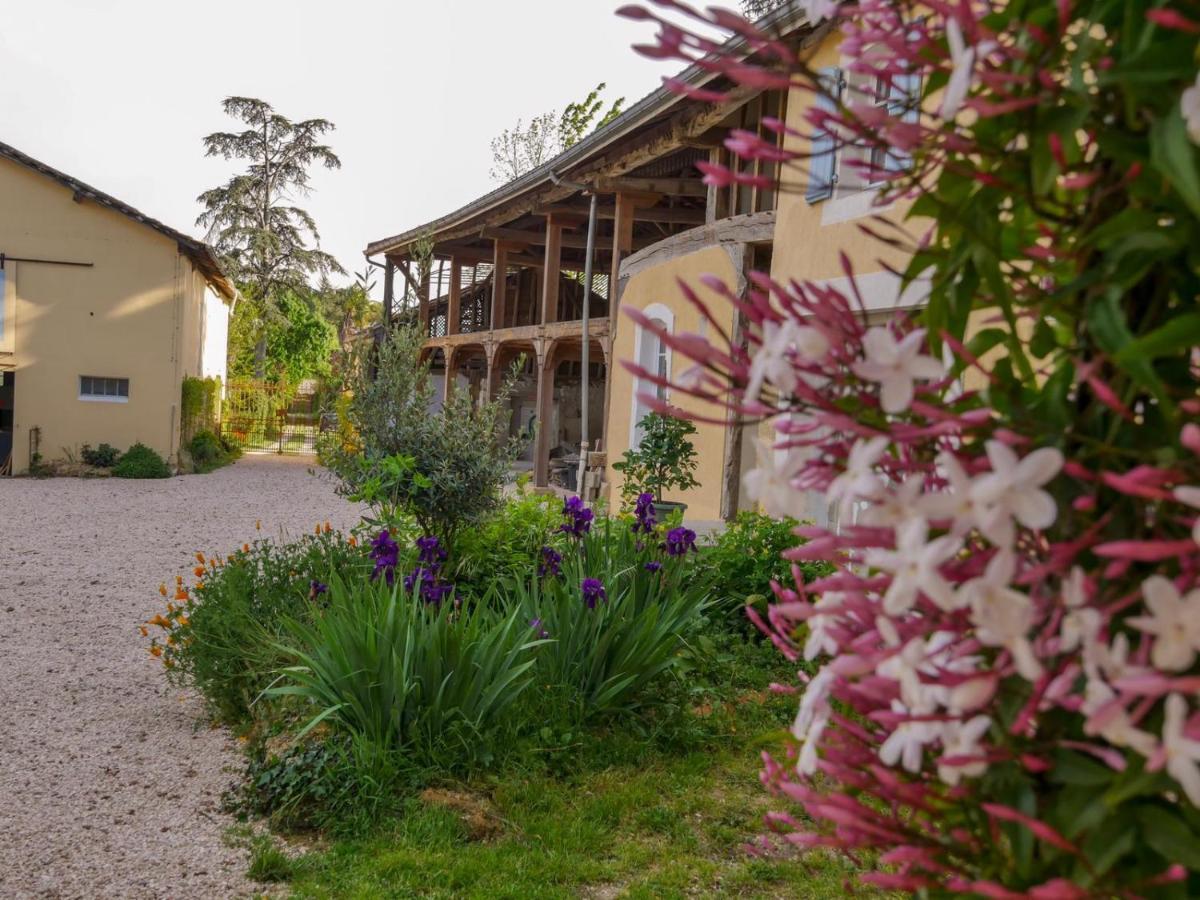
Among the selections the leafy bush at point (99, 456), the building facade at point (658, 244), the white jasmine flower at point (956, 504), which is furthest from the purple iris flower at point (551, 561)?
the leafy bush at point (99, 456)

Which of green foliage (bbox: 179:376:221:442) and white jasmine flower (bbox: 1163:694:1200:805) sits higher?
green foliage (bbox: 179:376:221:442)

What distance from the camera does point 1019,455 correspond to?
840 mm

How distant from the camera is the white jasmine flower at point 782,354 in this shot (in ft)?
2.61

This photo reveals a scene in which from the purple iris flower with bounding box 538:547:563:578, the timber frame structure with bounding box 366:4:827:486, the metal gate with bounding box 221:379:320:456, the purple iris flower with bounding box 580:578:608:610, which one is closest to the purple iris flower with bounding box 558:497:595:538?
the purple iris flower with bounding box 538:547:563:578

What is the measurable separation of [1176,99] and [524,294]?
23.0 metres

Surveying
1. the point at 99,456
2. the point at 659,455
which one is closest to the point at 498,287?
the point at 99,456

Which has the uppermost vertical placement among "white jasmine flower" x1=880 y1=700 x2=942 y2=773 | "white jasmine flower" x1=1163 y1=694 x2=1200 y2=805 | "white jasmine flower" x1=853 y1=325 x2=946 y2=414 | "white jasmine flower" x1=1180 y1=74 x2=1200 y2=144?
"white jasmine flower" x1=1180 y1=74 x2=1200 y2=144

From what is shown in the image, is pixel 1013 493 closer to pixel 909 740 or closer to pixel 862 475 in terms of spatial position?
pixel 862 475

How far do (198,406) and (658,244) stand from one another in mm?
13234

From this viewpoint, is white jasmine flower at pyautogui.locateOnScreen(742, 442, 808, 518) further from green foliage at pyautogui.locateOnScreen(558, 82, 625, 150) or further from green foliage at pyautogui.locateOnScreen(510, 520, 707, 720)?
green foliage at pyautogui.locateOnScreen(558, 82, 625, 150)

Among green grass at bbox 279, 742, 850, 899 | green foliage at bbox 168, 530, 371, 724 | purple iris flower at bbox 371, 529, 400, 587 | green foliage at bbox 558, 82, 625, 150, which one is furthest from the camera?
green foliage at bbox 558, 82, 625, 150

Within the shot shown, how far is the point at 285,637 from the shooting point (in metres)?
5.11

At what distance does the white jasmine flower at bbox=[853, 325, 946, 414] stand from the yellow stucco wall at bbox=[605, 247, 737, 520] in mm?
7666

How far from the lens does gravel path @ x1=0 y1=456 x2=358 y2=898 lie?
358 cm
